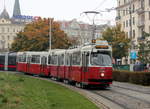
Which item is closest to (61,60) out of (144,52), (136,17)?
(144,52)

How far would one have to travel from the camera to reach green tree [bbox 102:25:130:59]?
187ft

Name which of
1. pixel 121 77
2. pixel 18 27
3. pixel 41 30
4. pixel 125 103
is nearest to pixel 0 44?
pixel 18 27

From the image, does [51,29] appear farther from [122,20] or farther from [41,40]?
[122,20]

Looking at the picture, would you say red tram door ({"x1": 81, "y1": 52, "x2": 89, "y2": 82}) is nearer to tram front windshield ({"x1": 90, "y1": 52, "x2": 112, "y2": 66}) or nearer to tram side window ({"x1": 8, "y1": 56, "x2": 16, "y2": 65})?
tram front windshield ({"x1": 90, "y1": 52, "x2": 112, "y2": 66})

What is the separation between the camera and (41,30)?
2413 inches

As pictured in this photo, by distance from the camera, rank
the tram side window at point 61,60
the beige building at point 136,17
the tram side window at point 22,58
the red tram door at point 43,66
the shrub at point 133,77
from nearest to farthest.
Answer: the shrub at point 133,77
the tram side window at point 61,60
the red tram door at point 43,66
the tram side window at point 22,58
the beige building at point 136,17

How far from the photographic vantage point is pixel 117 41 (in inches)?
2281

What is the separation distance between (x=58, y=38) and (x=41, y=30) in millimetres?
3584

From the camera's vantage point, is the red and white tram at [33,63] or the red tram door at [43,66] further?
the red and white tram at [33,63]

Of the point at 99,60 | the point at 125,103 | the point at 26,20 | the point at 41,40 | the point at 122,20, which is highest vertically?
the point at 26,20

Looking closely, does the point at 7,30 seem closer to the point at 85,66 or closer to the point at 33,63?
the point at 33,63

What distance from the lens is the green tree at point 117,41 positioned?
56938 millimetres

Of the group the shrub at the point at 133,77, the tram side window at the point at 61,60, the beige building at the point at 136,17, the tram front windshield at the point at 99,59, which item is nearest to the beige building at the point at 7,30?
the beige building at the point at 136,17

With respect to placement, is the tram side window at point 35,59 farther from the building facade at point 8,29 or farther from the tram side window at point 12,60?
the building facade at point 8,29
